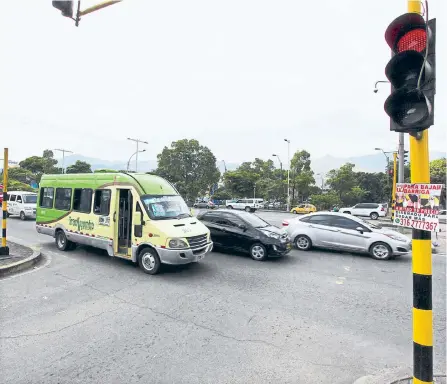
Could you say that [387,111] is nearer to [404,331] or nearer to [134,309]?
[404,331]

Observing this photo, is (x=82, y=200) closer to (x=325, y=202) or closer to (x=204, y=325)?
(x=204, y=325)

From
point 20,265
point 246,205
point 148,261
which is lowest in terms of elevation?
point 20,265

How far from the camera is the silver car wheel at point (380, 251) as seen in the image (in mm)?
9648

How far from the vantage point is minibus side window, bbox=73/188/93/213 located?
8887 mm

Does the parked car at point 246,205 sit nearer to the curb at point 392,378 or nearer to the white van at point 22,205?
the white van at point 22,205

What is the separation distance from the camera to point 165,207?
7906mm

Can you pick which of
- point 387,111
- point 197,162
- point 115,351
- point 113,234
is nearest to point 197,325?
point 115,351

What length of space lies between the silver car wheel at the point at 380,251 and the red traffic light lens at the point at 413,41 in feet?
27.7

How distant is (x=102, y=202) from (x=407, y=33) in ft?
25.9

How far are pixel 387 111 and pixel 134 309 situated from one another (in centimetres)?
473

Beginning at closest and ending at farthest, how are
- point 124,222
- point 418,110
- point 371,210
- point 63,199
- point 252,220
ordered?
point 418,110, point 124,222, point 63,199, point 252,220, point 371,210

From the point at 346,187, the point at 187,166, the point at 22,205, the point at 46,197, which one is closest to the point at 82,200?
the point at 46,197

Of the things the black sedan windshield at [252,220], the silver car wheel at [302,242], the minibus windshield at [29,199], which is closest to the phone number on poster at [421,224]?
the black sedan windshield at [252,220]

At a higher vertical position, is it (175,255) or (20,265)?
(175,255)
